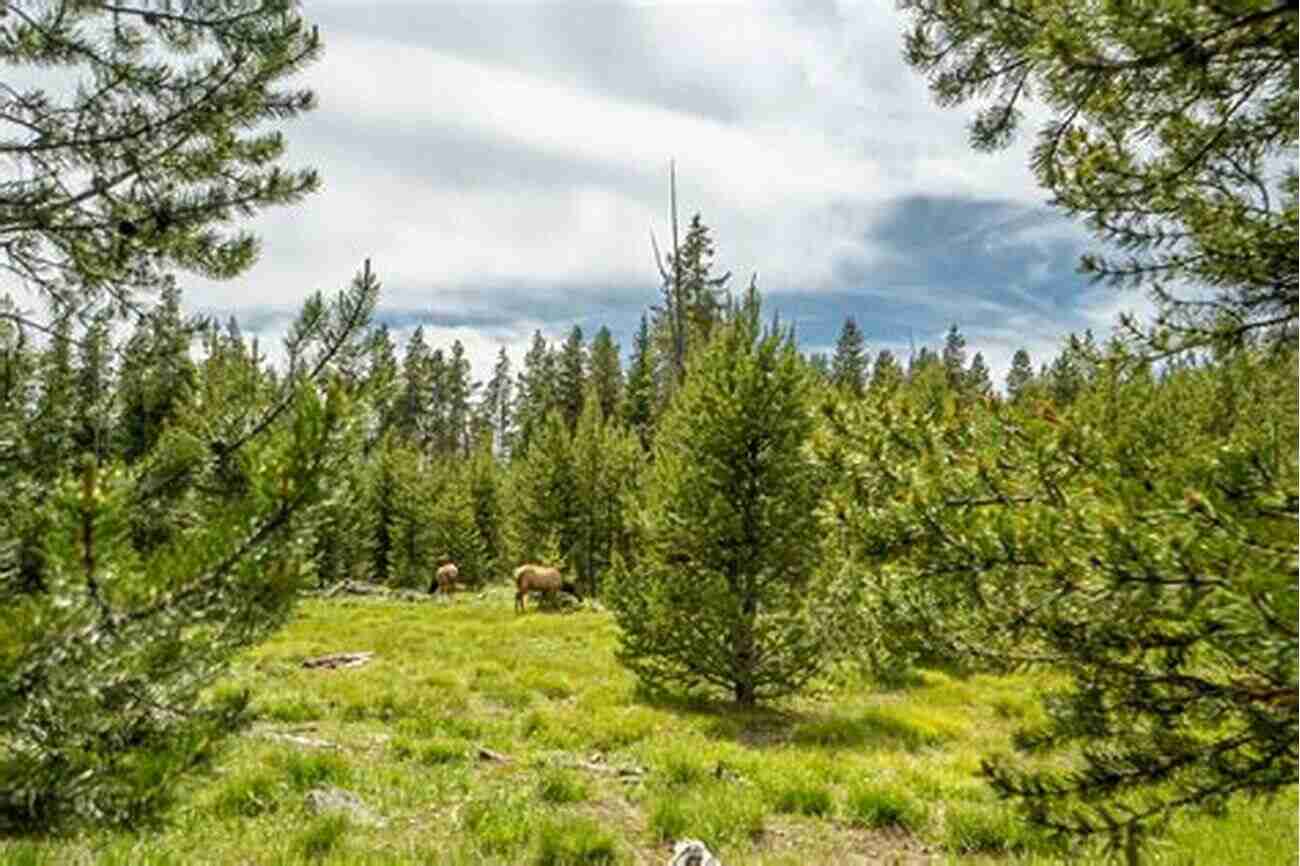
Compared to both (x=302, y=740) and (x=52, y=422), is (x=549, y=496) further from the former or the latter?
(x=52, y=422)

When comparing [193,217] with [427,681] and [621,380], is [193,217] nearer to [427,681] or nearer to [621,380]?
[427,681]

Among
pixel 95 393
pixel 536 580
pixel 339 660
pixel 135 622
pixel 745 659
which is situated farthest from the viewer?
pixel 536 580

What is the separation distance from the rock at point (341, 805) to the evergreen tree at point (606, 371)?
58.4m

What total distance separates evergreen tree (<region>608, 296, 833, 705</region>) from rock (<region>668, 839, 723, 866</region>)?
23.8 feet

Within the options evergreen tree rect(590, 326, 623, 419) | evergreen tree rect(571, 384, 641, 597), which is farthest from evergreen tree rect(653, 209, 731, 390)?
evergreen tree rect(590, 326, 623, 419)

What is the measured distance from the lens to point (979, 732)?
12281 millimetres

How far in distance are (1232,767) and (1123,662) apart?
1.63 ft

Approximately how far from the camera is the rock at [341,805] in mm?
6797

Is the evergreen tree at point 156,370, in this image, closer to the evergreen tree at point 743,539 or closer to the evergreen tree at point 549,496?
the evergreen tree at point 743,539

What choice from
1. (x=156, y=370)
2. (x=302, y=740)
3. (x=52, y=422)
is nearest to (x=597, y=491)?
(x=302, y=740)

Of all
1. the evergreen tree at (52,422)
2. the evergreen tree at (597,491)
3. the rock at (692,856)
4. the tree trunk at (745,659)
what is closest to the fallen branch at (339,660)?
the tree trunk at (745,659)

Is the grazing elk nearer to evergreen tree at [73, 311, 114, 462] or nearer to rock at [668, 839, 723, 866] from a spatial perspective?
rock at [668, 839, 723, 866]

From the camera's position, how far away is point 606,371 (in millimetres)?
67500

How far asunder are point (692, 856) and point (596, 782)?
2.61 m
